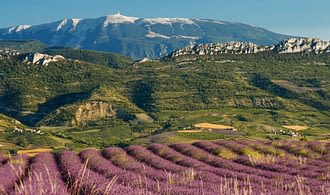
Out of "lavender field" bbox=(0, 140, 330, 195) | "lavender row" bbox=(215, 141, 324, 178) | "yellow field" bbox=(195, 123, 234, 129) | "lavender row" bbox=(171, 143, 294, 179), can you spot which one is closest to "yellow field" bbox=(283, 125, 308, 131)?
"yellow field" bbox=(195, 123, 234, 129)

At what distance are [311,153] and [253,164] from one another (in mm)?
7285

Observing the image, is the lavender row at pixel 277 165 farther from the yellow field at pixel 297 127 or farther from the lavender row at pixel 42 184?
the yellow field at pixel 297 127

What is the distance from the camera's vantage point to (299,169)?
22.4 m

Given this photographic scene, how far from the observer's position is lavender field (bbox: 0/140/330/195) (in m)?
13.4

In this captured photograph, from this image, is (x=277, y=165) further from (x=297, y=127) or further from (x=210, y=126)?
(x=297, y=127)

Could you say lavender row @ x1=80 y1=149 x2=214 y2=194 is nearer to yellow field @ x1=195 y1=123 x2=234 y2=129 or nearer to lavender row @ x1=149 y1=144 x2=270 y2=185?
lavender row @ x1=149 y1=144 x2=270 y2=185

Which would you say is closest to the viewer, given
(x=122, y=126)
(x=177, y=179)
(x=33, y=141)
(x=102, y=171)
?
(x=177, y=179)

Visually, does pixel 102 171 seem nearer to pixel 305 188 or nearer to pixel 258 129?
pixel 305 188

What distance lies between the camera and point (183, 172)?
20.6 m

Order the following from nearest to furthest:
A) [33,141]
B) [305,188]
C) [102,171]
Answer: [305,188]
[102,171]
[33,141]

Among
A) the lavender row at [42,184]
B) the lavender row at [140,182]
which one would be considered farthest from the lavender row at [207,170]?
the lavender row at [42,184]

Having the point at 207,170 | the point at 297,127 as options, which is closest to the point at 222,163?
the point at 207,170

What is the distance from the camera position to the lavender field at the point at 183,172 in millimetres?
13438

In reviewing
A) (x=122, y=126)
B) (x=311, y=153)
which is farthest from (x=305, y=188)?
(x=122, y=126)
